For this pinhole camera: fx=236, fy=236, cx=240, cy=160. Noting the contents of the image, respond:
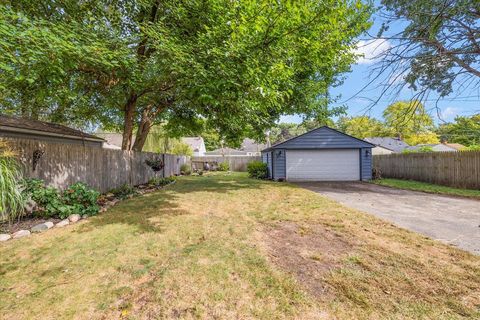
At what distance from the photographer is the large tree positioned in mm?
4531

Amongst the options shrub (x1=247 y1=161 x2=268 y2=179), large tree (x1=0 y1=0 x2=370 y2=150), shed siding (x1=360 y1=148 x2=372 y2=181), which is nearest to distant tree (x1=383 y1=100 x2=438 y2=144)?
large tree (x1=0 y1=0 x2=370 y2=150)

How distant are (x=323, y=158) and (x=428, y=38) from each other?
11228mm

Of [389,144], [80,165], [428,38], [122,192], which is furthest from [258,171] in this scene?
[389,144]

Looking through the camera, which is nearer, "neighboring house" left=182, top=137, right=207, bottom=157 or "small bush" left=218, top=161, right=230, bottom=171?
"small bush" left=218, top=161, right=230, bottom=171

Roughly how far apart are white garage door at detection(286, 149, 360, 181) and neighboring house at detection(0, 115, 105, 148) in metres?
10.7

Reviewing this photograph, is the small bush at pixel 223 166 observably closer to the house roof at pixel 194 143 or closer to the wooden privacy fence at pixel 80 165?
the wooden privacy fence at pixel 80 165

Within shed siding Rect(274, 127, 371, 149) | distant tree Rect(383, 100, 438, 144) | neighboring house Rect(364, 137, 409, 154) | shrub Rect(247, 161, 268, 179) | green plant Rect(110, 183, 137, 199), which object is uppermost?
neighboring house Rect(364, 137, 409, 154)

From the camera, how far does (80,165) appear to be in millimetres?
6629

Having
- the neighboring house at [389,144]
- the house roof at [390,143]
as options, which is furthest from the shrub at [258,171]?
the house roof at [390,143]

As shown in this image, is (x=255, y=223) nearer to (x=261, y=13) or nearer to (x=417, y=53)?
(x=417, y=53)

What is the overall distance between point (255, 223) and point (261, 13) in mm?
4936

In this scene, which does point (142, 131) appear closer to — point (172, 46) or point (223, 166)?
point (172, 46)

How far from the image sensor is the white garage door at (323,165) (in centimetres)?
1341

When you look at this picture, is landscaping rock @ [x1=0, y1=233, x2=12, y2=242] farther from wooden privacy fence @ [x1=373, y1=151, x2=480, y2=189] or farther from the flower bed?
wooden privacy fence @ [x1=373, y1=151, x2=480, y2=189]
